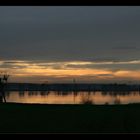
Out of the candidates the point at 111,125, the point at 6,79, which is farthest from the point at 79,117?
the point at 6,79

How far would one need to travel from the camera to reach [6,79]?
14.5 metres

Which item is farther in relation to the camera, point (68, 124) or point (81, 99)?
point (81, 99)

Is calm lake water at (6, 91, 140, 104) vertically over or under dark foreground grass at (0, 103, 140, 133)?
under

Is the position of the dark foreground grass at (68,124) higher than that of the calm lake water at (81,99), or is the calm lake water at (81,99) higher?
the dark foreground grass at (68,124)

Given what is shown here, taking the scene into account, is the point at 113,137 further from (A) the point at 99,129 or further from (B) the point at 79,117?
(B) the point at 79,117

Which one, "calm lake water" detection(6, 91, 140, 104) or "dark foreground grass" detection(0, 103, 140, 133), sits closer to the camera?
"dark foreground grass" detection(0, 103, 140, 133)

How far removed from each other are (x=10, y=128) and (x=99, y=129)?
103cm

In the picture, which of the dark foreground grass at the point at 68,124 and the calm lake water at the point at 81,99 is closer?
the dark foreground grass at the point at 68,124
